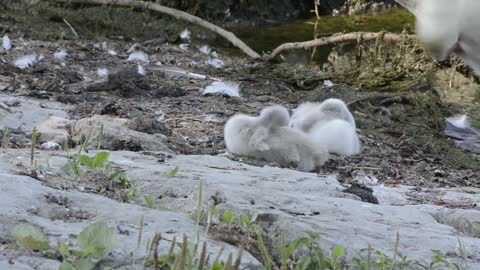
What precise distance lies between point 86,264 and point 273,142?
3.53m

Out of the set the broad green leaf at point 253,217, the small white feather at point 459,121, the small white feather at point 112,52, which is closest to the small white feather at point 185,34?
the small white feather at point 112,52

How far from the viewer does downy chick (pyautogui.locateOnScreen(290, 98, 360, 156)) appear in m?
6.39

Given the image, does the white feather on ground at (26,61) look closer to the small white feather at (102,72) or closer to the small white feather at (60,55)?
the small white feather at (60,55)

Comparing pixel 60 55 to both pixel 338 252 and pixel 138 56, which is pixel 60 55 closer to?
pixel 138 56

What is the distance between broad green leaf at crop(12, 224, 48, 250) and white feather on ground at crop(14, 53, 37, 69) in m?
5.52

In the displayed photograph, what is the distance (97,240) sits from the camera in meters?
2.59

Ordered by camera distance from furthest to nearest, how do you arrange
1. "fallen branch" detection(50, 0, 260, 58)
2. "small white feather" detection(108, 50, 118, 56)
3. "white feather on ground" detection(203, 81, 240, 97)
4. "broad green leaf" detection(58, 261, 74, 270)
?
"fallen branch" detection(50, 0, 260, 58), "small white feather" detection(108, 50, 118, 56), "white feather on ground" detection(203, 81, 240, 97), "broad green leaf" detection(58, 261, 74, 270)

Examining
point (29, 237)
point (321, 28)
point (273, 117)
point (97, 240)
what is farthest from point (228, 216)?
point (321, 28)

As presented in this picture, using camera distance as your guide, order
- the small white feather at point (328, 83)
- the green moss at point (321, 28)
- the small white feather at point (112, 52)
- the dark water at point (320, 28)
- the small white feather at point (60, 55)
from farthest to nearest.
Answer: the green moss at point (321, 28)
the dark water at point (320, 28)
the small white feather at point (112, 52)
the small white feather at point (328, 83)
the small white feather at point (60, 55)

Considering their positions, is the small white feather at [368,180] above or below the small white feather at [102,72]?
below

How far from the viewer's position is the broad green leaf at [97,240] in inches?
102

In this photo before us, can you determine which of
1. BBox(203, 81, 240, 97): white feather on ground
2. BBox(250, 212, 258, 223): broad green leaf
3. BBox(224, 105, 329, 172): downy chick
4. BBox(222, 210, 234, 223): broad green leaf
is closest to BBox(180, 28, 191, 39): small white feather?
BBox(203, 81, 240, 97): white feather on ground

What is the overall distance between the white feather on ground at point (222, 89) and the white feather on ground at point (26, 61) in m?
1.65

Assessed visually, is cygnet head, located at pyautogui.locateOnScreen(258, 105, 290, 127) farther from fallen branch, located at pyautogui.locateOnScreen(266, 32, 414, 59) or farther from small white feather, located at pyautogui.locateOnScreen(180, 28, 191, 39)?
small white feather, located at pyautogui.locateOnScreen(180, 28, 191, 39)
